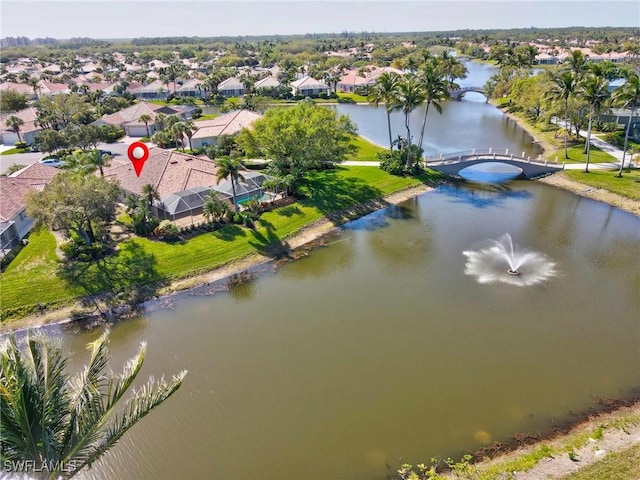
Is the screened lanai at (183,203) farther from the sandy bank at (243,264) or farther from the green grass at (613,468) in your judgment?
the green grass at (613,468)

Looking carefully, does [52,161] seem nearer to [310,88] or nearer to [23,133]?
[23,133]

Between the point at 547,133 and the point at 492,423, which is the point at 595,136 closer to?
the point at 547,133

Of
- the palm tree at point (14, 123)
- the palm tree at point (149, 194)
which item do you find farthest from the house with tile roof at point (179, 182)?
the palm tree at point (14, 123)

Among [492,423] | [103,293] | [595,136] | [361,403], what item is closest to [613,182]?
[595,136]

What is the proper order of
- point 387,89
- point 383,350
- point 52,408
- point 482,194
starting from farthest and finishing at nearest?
1. point 387,89
2. point 482,194
3. point 383,350
4. point 52,408

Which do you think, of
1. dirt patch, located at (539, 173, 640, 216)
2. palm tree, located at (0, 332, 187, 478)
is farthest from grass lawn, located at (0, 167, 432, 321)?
palm tree, located at (0, 332, 187, 478)

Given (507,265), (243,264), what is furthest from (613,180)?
(243,264)
